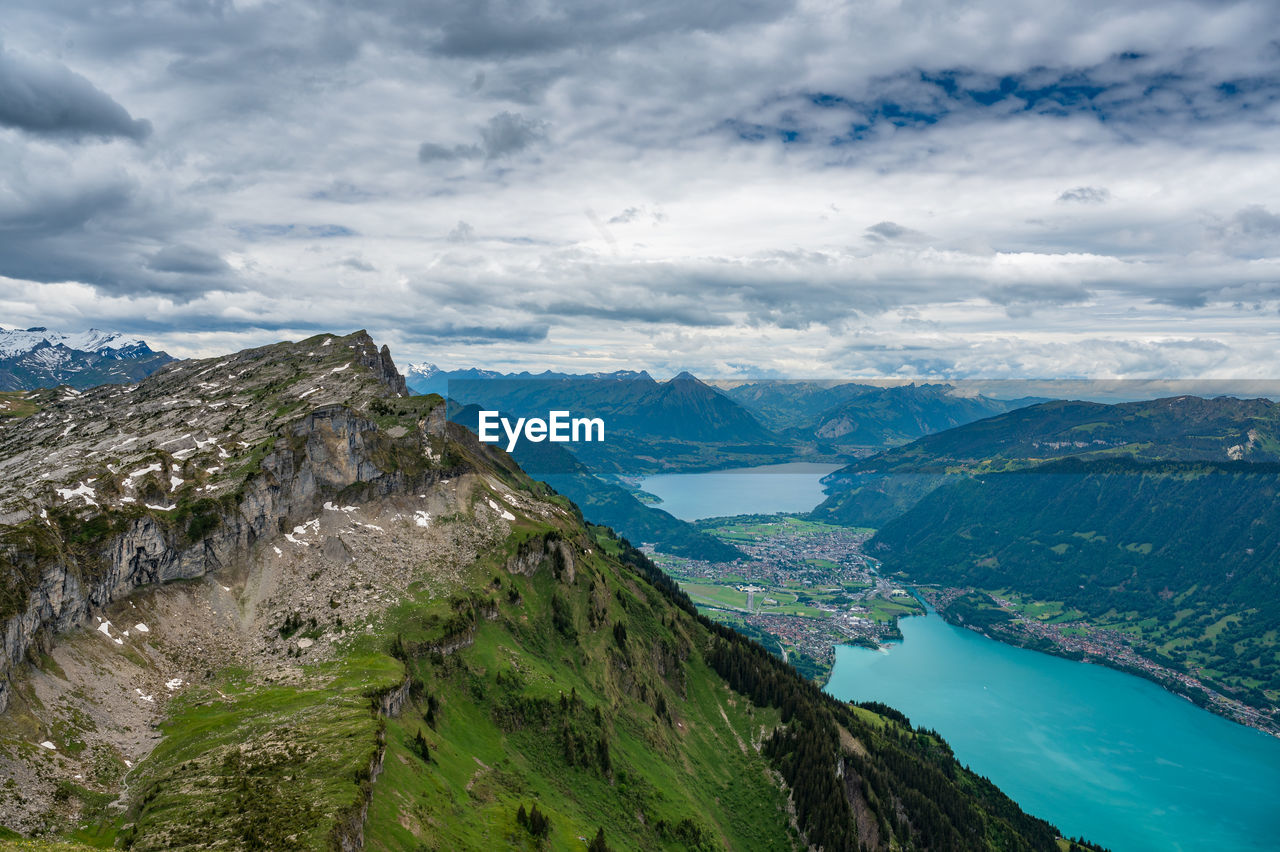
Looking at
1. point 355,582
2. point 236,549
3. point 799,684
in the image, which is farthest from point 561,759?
point 799,684

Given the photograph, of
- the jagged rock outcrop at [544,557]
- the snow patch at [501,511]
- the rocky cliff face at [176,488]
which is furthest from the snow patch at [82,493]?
the jagged rock outcrop at [544,557]

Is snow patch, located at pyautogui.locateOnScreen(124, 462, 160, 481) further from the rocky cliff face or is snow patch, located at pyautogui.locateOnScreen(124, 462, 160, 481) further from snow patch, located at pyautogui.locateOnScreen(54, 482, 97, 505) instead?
snow patch, located at pyautogui.locateOnScreen(54, 482, 97, 505)

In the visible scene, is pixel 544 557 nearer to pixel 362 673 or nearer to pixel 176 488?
pixel 362 673

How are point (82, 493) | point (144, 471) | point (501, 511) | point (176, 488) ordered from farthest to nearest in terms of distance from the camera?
point (501, 511) → point (176, 488) → point (144, 471) → point (82, 493)

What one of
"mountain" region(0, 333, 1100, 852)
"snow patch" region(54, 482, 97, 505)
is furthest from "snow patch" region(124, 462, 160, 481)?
"snow patch" region(54, 482, 97, 505)

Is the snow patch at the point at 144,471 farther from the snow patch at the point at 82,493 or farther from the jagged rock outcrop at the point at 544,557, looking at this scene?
the jagged rock outcrop at the point at 544,557

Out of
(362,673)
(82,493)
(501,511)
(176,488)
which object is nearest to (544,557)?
(501,511)

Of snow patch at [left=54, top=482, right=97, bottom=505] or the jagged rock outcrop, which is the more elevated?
snow patch at [left=54, top=482, right=97, bottom=505]
